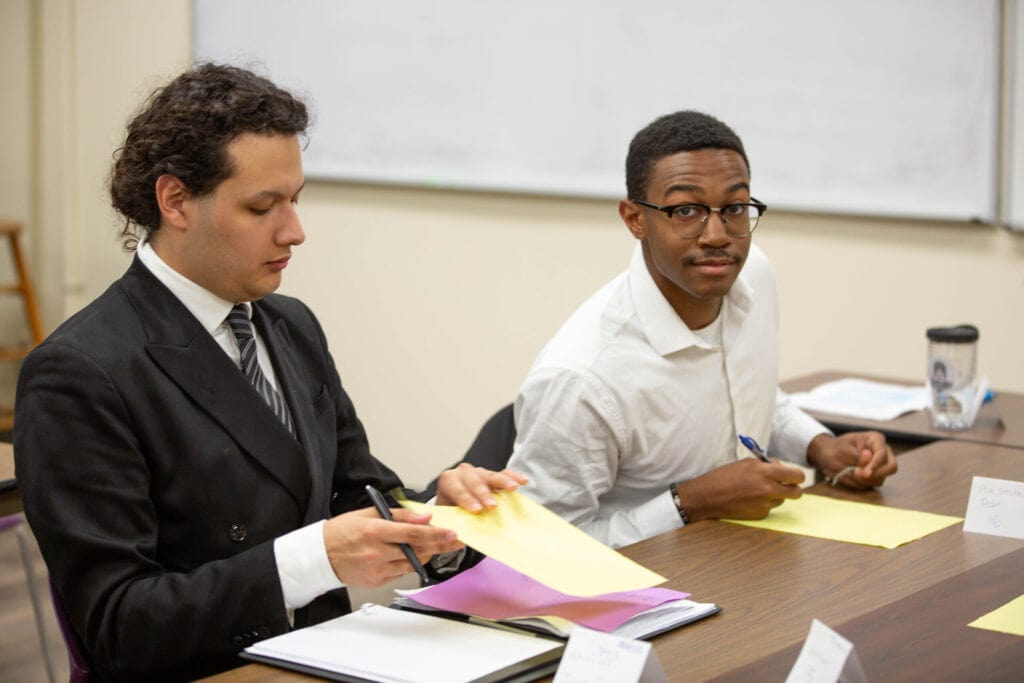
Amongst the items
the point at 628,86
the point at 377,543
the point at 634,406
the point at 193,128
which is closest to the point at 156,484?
the point at 377,543

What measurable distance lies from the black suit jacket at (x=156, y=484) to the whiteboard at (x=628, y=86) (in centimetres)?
244

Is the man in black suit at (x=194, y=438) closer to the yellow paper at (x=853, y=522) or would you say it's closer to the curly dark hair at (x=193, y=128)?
the curly dark hair at (x=193, y=128)

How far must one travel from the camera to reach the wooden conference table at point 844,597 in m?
1.38

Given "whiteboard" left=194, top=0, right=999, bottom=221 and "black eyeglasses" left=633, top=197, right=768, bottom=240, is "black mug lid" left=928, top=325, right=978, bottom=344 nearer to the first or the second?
"black eyeglasses" left=633, top=197, right=768, bottom=240

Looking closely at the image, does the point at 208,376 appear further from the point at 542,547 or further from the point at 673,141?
the point at 673,141

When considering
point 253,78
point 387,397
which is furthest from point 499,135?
point 253,78

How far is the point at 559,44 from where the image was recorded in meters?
4.31

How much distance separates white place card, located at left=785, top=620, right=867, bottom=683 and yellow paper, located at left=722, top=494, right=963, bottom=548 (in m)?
0.65

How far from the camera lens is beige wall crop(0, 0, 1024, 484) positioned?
3.72 metres

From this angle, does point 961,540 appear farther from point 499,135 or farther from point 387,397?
point 387,397

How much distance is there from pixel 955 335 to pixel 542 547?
1472 millimetres

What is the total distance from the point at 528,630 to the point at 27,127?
499 centimetres

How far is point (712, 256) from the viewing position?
209 centimetres

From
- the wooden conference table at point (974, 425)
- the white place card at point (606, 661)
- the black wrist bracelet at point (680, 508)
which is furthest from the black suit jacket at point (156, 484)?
the wooden conference table at point (974, 425)
